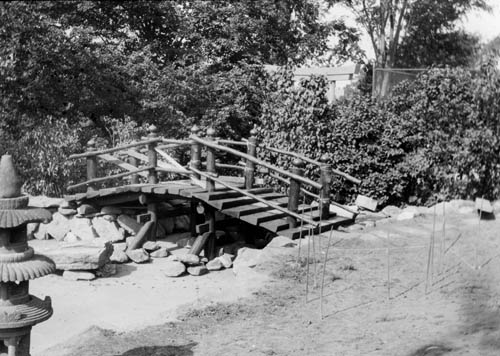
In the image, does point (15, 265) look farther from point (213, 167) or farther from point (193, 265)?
point (213, 167)

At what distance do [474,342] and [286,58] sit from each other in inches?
598

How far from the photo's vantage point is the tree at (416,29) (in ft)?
73.2

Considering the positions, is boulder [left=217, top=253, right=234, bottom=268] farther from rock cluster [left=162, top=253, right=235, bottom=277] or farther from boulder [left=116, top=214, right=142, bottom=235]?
boulder [left=116, top=214, right=142, bottom=235]

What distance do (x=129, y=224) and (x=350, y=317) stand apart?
646 centimetres

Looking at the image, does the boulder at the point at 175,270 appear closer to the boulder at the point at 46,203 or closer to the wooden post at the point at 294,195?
the wooden post at the point at 294,195

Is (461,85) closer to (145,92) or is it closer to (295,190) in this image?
(295,190)

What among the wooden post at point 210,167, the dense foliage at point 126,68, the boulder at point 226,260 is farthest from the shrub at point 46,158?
the boulder at point 226,260

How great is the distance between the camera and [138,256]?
995cm

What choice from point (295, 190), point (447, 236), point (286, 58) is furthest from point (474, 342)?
point (286, 58)

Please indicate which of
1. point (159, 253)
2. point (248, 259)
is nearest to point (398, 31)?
point (159, 253)

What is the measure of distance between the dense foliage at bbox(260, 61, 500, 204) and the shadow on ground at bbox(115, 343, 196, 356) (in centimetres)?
722

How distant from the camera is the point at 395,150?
11.7 metres

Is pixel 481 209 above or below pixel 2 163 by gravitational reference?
below

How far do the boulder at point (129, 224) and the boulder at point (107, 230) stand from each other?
0.12 m
